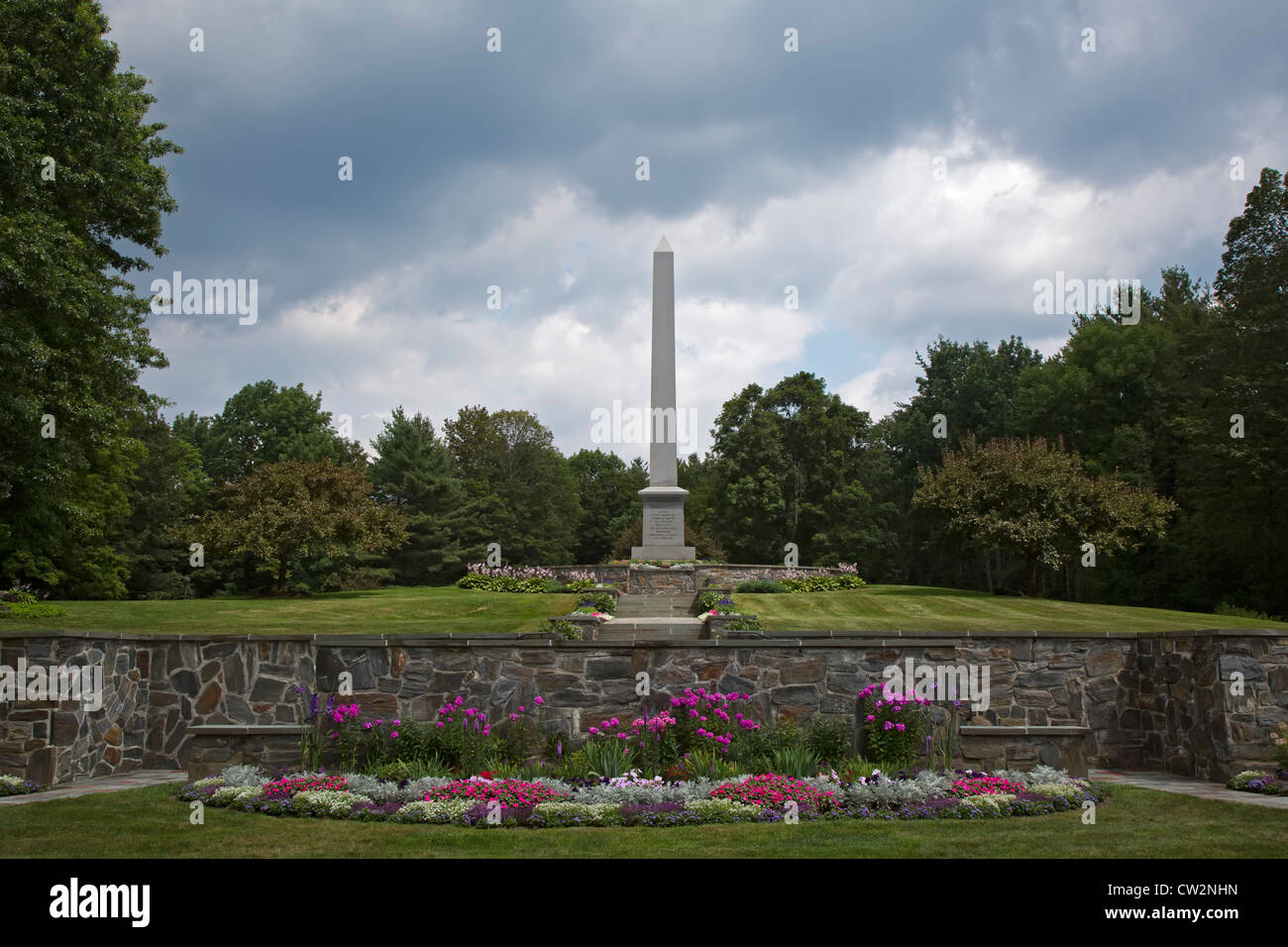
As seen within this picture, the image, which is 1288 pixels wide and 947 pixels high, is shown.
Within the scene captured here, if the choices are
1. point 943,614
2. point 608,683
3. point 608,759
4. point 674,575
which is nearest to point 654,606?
point 674,575

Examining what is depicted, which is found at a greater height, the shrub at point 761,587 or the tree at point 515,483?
the tree at point 515,483

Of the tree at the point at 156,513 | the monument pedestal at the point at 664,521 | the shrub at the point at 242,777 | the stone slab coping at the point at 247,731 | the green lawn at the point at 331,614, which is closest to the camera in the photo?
the shrub at the point at 242,777

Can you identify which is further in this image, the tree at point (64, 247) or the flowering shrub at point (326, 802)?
the tree at point (64, 247)

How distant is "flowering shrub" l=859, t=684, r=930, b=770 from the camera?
953cm

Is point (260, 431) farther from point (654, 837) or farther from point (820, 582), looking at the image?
point (654, 837)

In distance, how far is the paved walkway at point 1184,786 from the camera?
8828 millimetres

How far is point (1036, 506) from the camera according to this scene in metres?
24.1

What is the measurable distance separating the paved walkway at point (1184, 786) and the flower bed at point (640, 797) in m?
1.37

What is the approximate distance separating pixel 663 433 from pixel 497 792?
831 inches

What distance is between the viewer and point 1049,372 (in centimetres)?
4559

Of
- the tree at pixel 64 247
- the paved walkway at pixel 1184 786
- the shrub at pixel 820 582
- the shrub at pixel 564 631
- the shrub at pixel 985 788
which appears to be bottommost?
the paved walkway at pixel 1184 786

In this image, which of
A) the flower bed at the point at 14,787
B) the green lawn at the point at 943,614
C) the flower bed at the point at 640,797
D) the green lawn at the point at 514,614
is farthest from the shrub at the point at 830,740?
the flower bed at the point at 14,787

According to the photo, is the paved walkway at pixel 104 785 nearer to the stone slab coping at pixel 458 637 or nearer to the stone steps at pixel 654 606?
the stone slab coping at pixel 458 637
